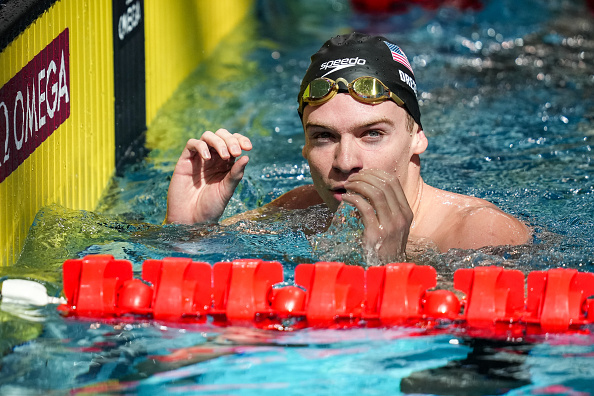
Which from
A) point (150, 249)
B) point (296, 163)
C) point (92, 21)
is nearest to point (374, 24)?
point (296, 163)

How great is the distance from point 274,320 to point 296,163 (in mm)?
2528

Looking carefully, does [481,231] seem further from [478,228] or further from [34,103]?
[34,103]

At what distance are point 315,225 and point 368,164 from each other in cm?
59

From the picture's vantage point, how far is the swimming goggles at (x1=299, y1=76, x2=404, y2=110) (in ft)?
9.61

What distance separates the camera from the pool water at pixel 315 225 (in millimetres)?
2205

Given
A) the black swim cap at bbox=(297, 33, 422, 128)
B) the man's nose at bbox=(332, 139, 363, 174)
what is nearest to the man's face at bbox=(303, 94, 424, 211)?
the man's nose at bbox=(332, 139, 363, 174)

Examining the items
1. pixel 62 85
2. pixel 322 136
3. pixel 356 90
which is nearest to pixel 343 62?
pixel 356 90

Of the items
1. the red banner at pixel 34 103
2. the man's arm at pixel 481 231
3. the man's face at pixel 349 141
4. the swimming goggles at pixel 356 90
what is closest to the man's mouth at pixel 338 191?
the man's face at pixel 349 141

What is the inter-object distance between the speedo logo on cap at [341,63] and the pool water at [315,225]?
Result: 66 centimetres

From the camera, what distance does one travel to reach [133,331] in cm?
240

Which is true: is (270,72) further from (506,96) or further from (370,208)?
(370,208)

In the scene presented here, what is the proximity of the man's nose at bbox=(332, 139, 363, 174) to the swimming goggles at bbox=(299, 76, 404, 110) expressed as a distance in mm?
188

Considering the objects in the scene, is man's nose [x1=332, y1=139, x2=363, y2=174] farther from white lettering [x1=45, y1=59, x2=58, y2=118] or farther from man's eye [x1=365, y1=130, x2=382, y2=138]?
white lettering [x1=45, y1=59, x2=58, y2=118]

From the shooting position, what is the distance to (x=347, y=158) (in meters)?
2.83
